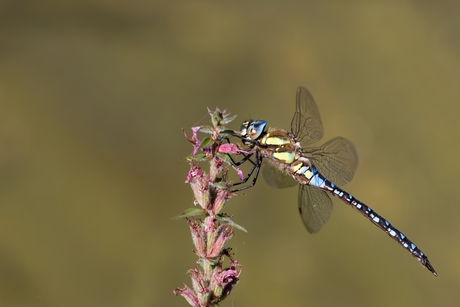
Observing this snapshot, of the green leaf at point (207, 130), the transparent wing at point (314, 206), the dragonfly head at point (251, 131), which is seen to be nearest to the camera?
the green leaf at point (207, 130)

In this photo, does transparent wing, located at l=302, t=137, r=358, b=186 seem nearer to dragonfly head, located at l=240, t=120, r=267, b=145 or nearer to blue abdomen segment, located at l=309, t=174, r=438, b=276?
blue abdomen segment, located at l=309, t=174, r=438, b=276

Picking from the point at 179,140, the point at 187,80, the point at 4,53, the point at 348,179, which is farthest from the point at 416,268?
the point at 4,53

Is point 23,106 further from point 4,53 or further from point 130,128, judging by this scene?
point 130,128

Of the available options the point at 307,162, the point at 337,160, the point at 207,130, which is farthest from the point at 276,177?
the point at 207,130

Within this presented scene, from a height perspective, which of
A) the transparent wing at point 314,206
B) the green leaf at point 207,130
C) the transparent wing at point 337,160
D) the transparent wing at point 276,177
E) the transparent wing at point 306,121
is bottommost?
the green leaf at point 207,130

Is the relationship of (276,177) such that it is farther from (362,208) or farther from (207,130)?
(207,130)

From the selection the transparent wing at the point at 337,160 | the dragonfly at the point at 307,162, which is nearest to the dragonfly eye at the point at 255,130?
the dragonfly at the point at 307,162

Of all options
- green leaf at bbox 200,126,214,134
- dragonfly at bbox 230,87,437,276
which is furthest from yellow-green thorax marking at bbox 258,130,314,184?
green leaf at bbox 200,126,214,134

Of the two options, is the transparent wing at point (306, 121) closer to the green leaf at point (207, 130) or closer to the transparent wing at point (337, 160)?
the transparent wing at point (337, 160)
